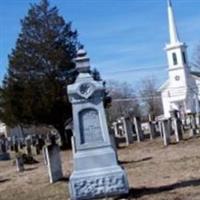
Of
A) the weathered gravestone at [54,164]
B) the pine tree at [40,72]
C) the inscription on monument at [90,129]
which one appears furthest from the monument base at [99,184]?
the pine tree at [40,72]

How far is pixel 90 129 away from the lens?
12.2 m

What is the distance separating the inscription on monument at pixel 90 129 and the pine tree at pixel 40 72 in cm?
2836

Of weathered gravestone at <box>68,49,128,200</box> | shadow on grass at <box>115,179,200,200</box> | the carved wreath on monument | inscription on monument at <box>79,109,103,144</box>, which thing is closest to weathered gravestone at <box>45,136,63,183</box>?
shadow on grass at <box>115,179,200,200</box>

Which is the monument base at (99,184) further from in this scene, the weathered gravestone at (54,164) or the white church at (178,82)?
the white church at (178,82)

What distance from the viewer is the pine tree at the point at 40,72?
40.9m

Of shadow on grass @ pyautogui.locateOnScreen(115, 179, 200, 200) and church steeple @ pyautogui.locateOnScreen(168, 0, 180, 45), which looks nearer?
shadow on grass @ pyautogui.locateOnScreen(115, 179, 200, 200)

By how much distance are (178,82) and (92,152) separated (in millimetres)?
83703

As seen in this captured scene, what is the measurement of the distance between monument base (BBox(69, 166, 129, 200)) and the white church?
73220 millimetres

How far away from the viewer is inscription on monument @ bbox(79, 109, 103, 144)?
40.0 feet

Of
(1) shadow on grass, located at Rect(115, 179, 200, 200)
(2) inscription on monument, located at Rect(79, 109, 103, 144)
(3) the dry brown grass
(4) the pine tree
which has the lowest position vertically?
(1) shadow on grass, located at Rect(115, 179, 200, 200)

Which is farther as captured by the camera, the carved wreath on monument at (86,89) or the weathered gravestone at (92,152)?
the carved wreath on monument at (86,89)

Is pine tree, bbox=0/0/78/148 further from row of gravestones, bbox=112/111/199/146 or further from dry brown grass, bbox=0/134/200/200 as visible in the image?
dry brown grass, bbox=0/134/200/200

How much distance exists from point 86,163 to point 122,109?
89977 mm

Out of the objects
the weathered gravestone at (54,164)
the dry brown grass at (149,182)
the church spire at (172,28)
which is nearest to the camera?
the dry brown grass at (149,182)
